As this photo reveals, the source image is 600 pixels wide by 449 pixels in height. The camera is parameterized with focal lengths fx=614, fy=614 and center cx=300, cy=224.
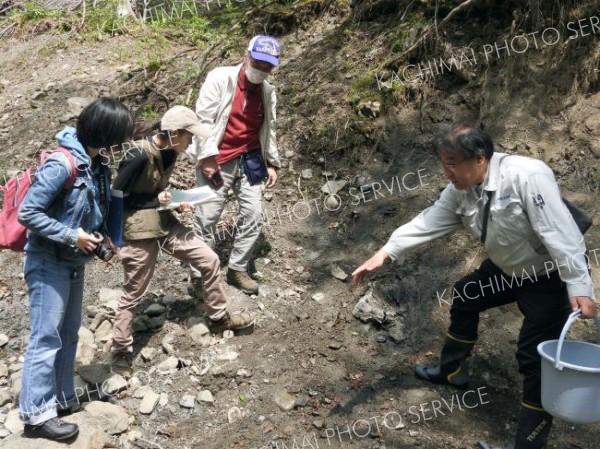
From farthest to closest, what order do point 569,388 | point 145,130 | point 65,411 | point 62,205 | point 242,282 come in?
point 242,282 < point 145,130 < point 65,411 < point 62,205 < point 569,388

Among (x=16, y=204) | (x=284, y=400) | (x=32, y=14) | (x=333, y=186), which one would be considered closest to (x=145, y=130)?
(x=16, y=204)

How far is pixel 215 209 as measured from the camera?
524cm

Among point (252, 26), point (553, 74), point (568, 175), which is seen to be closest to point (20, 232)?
point (568, 175)

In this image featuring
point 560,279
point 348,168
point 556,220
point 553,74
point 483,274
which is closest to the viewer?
point 556,220

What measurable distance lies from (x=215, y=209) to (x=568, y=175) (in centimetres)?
315

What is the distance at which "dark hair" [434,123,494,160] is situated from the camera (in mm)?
3287

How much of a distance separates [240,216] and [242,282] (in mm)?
582

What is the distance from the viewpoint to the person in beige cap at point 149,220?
4.14m

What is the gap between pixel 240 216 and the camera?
213 inches

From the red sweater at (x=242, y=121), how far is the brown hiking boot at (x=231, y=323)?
4.26 ft

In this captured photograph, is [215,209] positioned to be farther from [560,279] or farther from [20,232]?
[560,279]

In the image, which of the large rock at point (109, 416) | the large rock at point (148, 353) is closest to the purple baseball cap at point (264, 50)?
the large rock at point (148, 353)

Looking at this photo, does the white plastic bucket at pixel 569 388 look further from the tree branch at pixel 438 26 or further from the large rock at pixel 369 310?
the tree branch at pixel 438 26

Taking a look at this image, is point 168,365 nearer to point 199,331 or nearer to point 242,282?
point 199,331
